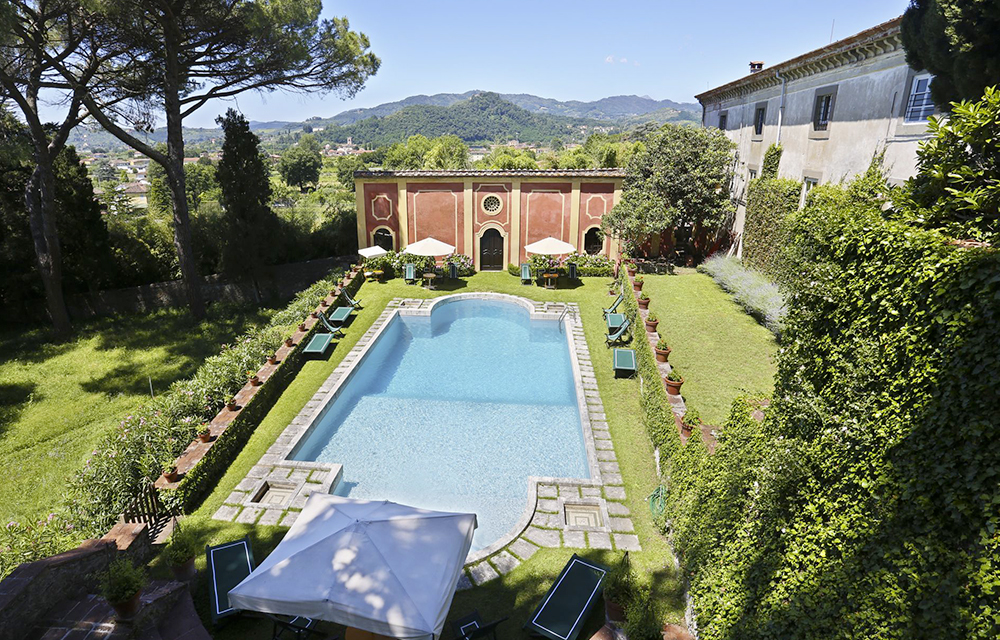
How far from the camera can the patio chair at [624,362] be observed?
42.2ft

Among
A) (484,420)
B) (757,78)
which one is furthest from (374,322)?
(757,78)

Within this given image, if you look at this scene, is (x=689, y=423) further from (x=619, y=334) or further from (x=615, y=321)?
(x=615, y=321)

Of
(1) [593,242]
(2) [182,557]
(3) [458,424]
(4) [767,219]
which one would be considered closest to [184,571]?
(2) [182,557]

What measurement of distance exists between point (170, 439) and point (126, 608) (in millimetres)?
4736

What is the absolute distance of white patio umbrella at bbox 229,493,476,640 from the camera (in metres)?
4.74

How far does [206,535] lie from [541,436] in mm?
6492

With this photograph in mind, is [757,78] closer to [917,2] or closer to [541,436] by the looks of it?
[917,2]

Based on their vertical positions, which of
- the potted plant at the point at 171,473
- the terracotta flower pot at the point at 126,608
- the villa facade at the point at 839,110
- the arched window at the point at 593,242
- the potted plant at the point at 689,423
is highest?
the villa facade at the point at 839,110

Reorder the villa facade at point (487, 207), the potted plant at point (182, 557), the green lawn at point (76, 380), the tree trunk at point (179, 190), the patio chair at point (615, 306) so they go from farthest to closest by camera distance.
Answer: the villa facade at point (487, 207) < the tree trunk at point (179, 190) < the patio chair at point (615, 306) < the green lawn at point (76, 380) < the potted plant at point (182, 557)

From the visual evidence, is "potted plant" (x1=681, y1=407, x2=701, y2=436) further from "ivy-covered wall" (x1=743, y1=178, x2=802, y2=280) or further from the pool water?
"ivy-covered wall" (x1=743, y1=178, x2=802, y2=280)

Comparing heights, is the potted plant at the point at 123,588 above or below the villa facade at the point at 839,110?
below

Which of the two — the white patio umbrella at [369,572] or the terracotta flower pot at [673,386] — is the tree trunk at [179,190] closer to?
the white patio umbrella at [369,572]

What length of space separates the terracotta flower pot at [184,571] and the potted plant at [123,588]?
107 cm

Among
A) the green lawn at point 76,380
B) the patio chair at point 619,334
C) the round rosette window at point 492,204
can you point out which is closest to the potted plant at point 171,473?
the green lawn at point 76,380
